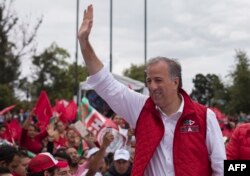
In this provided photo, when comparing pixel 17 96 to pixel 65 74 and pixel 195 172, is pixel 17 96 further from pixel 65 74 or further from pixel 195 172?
pixel 195 172

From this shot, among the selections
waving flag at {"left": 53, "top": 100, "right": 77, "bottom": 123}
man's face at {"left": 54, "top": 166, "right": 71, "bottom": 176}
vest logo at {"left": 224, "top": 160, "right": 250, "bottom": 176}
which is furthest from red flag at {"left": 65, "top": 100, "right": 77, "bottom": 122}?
vest logo at {"left": 224, "top": 160, "right": 250, "bottom": 176}

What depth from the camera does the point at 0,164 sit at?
524 cm

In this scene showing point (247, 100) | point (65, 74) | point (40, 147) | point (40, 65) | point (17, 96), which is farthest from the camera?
point (65, 74)

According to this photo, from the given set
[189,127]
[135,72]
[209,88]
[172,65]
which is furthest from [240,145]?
[135,72]

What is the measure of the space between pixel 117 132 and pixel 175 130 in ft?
21.2

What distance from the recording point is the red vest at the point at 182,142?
10.5 feet

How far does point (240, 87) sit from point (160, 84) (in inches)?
2214

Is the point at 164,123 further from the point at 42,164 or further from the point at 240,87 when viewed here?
the point at 240,87

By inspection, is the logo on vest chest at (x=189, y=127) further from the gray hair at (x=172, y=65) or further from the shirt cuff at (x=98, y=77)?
the shirt cuff at (x=98, y=77)

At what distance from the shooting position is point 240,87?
5834cm

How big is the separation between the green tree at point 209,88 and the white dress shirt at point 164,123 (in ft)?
223

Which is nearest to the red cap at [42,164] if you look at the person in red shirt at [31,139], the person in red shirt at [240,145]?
the person in red shirt at [240,145]

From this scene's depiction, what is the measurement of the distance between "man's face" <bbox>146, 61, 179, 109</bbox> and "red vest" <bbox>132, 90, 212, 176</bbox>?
87mm

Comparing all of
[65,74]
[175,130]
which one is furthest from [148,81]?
[65,74]
